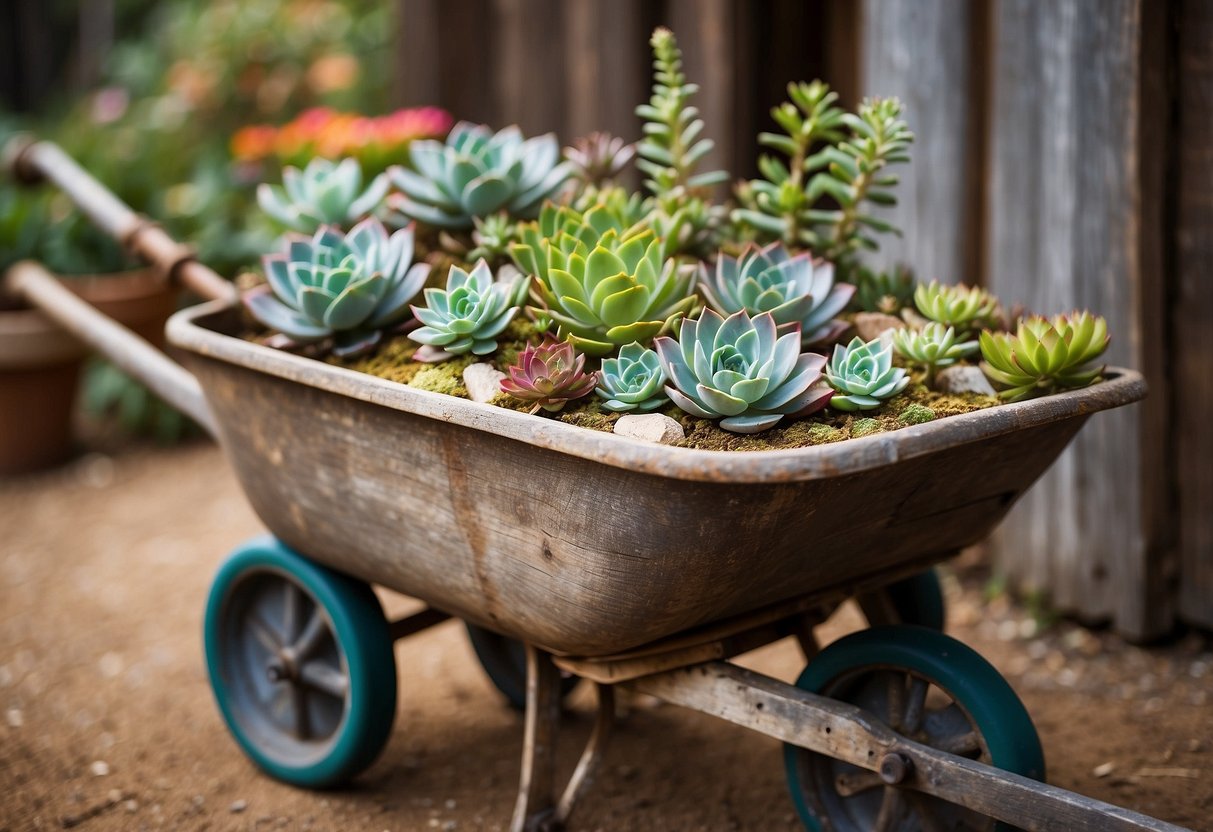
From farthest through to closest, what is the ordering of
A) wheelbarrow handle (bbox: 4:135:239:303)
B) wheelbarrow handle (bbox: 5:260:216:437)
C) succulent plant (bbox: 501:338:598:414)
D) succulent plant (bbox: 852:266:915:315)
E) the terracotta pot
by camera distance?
the terracotta pot
wheelbarrow handle (bbox: 4:135:239:303)
wheelbarrow handle (bbox: 5:260:216:437)
succulent plant (bbox: 852:266:915:315)
succulent plant (bbox: 501:338:598:414)

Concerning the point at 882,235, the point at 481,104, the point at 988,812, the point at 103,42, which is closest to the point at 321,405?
the point at 988,812

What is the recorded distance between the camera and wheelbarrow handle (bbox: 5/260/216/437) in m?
2.21

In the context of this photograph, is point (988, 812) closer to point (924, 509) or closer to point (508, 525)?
point (924, 509)

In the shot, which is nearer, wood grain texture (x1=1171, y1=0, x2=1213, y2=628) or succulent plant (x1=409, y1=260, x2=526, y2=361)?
succulent plant (x1=409, y1=260, x2=526, y2=361)

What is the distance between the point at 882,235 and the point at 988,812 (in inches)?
62.2

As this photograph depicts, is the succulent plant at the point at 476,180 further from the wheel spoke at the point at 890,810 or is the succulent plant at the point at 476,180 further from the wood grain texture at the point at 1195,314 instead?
the wood grain texture at the point at 1195,314

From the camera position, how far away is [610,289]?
1574 millimetres

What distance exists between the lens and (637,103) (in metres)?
3.23

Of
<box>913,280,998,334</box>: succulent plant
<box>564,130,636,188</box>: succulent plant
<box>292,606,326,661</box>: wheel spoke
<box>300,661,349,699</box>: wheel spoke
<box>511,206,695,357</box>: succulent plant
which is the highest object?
<box>564,130,636,188</box>: succulent plant

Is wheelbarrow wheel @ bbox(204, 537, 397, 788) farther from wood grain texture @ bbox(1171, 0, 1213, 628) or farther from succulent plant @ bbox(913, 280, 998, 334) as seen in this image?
wood grain texture @ bbox(1171, 0, 1213, 628)

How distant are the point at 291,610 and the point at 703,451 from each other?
42.0 inches

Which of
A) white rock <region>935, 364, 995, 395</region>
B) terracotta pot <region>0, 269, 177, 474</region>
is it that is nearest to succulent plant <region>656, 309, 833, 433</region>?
white rock <region>935, 364, 995, 395</region>

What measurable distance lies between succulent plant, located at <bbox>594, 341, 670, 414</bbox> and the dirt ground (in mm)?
821

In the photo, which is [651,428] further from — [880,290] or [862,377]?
[880,290]
